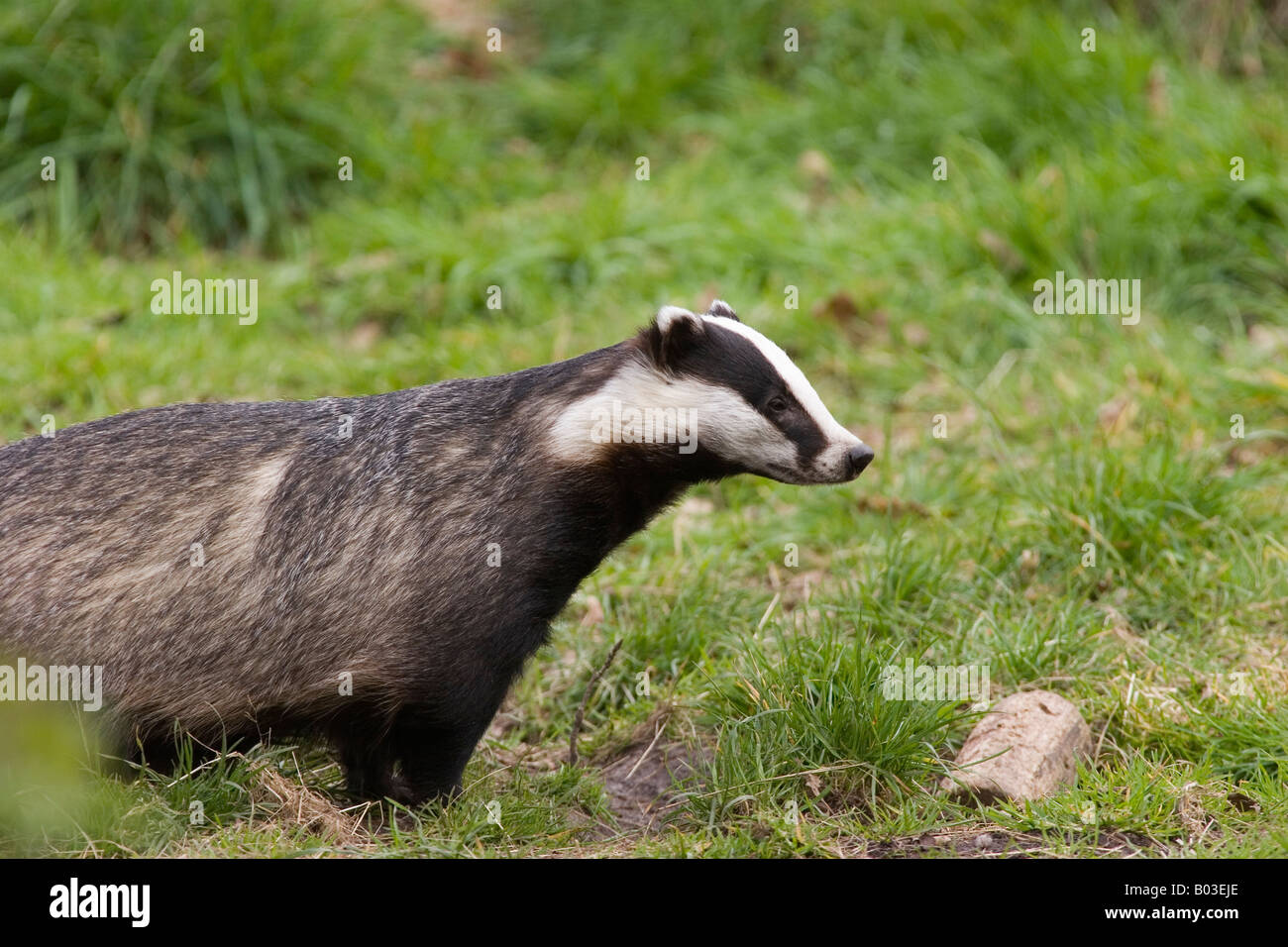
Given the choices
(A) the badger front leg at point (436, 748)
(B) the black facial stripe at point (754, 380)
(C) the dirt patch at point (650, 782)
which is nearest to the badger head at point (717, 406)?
(B) the black facial stripe at point (754, 380)

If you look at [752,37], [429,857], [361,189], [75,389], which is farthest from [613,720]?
[752,37]

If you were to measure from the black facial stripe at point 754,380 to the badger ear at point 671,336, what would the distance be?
0.02m

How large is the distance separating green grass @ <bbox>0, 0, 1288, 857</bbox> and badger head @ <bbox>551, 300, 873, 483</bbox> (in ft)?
1.93

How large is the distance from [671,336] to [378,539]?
915 mm

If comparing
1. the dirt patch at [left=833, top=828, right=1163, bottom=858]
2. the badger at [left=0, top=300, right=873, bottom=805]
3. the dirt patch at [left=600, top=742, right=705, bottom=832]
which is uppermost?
the badger at [left=0, top=300, right=873, bottom=805]

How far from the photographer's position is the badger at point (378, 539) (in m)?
4.03

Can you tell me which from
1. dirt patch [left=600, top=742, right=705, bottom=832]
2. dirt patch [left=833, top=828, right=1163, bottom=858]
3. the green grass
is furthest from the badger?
dirt patch [left=833, top=828, right=1163, bottom=858]

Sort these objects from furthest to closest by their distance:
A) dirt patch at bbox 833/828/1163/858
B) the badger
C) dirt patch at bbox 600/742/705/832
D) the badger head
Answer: dirt patch at bbox 600/742/705/832
the badger head
the badger
dirt patch at bbox 833/828/1163/858

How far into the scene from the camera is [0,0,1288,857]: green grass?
4180mm

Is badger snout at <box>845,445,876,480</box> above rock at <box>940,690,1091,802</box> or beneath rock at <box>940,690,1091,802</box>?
above

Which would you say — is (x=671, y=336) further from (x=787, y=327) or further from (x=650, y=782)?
(x=787, y=327)

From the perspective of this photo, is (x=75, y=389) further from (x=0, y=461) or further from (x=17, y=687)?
(x=17, y=687)

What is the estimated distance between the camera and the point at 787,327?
7051 mm

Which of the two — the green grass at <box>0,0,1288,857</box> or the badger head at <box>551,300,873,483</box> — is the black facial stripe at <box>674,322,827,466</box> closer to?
the badger head at <box>551,300,873,483</box>
